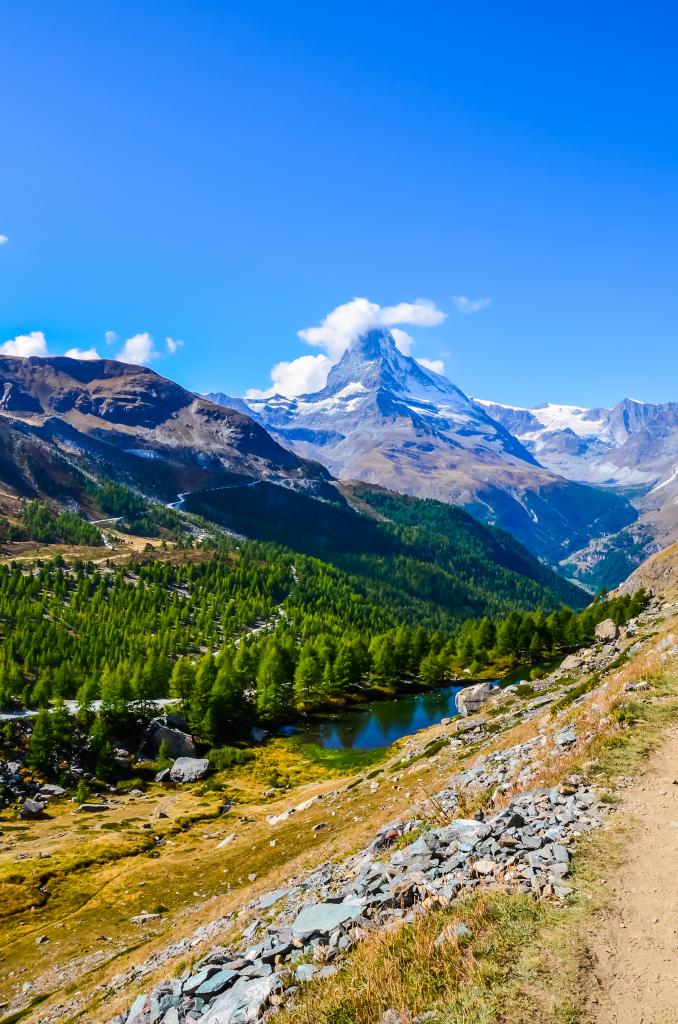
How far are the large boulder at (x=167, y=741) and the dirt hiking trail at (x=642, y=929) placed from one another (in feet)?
327

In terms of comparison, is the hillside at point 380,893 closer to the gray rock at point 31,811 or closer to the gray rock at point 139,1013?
the gray rock at point 139,1013

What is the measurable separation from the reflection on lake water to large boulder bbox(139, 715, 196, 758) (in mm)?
25478

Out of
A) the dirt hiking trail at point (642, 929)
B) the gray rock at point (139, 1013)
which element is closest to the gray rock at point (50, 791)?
the gray rock at point (139, 1013)

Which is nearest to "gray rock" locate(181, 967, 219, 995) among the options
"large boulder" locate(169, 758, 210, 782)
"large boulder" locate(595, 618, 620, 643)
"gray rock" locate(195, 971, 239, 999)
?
"gray rock" locate(195, 971, 239, 999)

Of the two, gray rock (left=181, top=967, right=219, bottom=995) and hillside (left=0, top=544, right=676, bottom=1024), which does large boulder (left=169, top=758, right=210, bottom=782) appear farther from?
gray rock (left=181, top=967, right=219, bottom=995)

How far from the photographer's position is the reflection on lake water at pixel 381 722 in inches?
4493

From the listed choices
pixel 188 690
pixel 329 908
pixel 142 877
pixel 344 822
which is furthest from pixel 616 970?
pixel 188 690

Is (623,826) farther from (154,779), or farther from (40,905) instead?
(154,779)

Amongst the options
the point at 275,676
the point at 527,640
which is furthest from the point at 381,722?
the point at 527,640

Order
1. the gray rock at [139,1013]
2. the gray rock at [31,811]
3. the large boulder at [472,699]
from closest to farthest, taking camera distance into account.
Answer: the gray rock at [139,1013], the gray rock at [31,811], the large boulder at [472,699]

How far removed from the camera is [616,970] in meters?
11.3

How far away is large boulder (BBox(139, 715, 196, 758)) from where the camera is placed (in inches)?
4023

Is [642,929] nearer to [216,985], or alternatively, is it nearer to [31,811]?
[216,985]

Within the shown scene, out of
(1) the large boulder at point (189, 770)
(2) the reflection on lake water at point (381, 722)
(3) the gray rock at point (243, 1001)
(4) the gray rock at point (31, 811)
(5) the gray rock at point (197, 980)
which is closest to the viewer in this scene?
→ (3) the gray rock at point (243, 1001)
